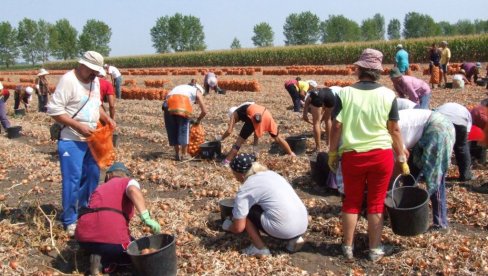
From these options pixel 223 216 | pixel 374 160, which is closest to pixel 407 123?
pixel 374 160

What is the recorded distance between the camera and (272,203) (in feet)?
14.9

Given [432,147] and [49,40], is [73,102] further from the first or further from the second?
[49,40]

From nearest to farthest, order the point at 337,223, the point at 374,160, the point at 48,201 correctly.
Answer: the point at 374,160 → the point at 337,223 → the point at 48,201

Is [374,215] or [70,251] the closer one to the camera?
[374,215]

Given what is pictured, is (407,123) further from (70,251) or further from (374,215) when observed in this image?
(70,251)

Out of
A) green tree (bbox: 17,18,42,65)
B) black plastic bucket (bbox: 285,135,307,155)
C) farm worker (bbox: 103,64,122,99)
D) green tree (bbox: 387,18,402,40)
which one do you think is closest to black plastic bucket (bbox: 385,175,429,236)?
black plastic bucket (bbox: 285,135,307,155)

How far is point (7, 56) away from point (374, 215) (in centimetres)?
11831

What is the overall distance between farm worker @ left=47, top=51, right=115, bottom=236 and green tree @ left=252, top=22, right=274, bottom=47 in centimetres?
12704

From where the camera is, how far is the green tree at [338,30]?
397 ft

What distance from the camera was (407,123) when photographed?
197 inches

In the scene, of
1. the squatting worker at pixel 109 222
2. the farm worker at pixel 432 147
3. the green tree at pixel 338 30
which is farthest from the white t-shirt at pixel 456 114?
the green tree at pixel 338 30

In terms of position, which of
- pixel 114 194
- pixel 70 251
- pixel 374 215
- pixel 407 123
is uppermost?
pixel 407 123

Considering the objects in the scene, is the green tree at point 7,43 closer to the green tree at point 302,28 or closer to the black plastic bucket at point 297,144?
the green tree at point 302,28

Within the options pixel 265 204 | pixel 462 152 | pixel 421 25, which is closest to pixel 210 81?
pixel 462 152
